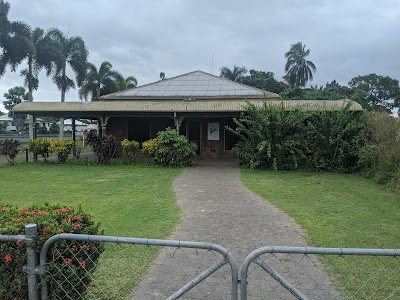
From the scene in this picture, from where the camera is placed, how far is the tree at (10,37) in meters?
32.5

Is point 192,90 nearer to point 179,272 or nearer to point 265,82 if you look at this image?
point 179,272

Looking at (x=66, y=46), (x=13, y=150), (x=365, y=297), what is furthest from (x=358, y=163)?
(x=66, y=46)

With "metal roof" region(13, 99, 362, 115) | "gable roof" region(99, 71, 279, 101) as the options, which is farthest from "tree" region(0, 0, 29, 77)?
"metal roof" region(13, 99, 362, 115)

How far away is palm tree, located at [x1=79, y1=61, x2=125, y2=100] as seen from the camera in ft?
130

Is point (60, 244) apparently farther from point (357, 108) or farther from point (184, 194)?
point (357, 108)

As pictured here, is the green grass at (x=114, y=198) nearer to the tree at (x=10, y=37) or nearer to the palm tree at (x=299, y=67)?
the tree at (x=10, y=37)

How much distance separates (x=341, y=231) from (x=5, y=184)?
9534mm

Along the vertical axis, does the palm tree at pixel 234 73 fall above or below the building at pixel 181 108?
above

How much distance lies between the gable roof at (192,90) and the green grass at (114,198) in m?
6.65

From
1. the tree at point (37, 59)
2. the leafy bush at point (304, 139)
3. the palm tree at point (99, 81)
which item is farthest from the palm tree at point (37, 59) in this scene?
the leafy bush at point (304, 139)

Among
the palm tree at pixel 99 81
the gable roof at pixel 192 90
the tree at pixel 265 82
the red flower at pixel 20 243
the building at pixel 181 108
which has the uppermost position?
the tree at pixel 265 82

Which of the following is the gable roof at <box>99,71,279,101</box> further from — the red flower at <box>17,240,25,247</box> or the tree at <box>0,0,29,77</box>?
the red flower at <box>17,240,25,247</box>

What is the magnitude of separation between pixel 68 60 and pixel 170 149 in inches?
1090

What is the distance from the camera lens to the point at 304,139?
1434cm
